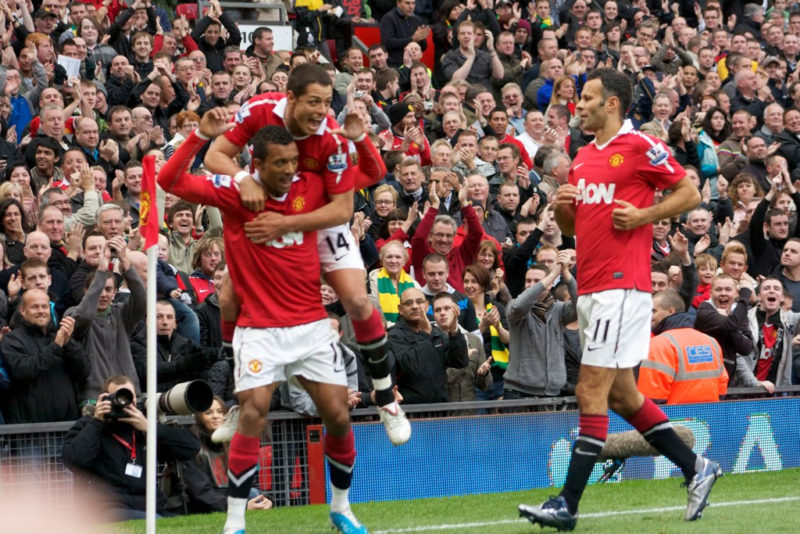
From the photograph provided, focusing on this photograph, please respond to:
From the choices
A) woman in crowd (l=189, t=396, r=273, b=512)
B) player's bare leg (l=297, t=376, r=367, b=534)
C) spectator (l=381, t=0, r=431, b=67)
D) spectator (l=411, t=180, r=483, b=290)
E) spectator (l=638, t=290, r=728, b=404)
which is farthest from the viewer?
spectator (l=381, t=0, r=431, b=67)

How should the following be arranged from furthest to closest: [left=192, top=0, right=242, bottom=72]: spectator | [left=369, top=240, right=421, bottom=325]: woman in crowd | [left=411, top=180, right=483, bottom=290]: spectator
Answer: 1. [left=192, top=0, right=242, bottom=72]: spectator
2. [left=411, top=180, right=483, bottom=290]: spectator
3. [left=369, top=240, right=421, bottom=325]: woman in crowd

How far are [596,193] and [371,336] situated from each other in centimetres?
168

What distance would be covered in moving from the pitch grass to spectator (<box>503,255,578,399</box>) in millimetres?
1321

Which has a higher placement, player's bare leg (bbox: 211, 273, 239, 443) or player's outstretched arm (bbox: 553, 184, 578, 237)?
player's outstretched arm (bbox: 553, 184, 578, 237)

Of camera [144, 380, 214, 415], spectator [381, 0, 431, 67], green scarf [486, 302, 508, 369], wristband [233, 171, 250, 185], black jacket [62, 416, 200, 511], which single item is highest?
spectator [381, 0, 431, 67]

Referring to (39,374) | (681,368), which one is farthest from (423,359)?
(39,374)

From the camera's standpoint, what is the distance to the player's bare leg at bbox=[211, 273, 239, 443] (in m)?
8.69

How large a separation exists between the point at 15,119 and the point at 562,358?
292 inches

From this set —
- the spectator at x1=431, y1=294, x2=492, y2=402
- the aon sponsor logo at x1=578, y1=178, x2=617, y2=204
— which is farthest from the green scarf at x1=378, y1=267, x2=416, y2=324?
the aon sponsor logo at x1=578, y1=178, x2=617, y2=204

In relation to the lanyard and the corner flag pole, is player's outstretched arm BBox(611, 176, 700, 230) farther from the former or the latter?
the lanyard

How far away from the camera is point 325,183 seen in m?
8.62

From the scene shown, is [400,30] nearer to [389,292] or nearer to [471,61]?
[471,61]

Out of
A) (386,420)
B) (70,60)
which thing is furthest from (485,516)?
(70,60)

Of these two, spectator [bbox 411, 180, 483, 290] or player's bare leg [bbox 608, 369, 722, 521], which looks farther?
spectator [bbox 411, 180, 483, 290]
